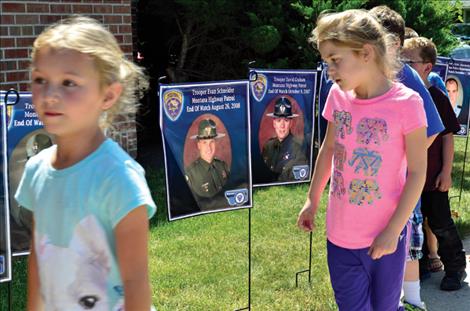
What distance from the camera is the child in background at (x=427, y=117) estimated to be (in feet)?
10.6

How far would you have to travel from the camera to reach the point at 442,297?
14.7 ft

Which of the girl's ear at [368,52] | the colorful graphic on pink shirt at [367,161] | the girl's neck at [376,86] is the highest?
the girl's ear at [368,52]

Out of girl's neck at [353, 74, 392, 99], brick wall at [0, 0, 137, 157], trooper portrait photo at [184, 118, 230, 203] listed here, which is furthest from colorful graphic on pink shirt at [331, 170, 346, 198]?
brick wall at [0, 0, 137, 157]

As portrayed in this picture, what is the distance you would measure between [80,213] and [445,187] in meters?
3.19

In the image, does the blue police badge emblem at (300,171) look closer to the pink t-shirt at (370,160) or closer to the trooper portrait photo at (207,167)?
the trooper portrait photo at (207,167)

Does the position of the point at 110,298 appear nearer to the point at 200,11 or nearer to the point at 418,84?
the point at 418,84

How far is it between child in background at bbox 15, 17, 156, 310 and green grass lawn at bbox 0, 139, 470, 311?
7.95ft

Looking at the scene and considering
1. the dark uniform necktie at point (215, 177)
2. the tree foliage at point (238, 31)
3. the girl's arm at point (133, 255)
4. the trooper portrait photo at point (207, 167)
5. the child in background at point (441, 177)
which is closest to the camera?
the girl's arm at point (133, 255)

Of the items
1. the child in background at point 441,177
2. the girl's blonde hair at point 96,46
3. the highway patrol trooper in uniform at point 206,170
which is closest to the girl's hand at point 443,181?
the child in background at point 441,177

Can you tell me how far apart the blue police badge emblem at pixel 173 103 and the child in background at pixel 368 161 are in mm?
937

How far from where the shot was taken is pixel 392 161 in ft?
9.41

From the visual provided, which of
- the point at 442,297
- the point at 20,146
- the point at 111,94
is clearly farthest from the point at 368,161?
the point at 442,297

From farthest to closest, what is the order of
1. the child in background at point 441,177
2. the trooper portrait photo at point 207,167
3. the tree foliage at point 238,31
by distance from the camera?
the tree foliage at point 238,31 → the child in background at point 441,177 → the trooper portrait photo at point 207,167

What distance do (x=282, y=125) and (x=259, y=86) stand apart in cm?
37
